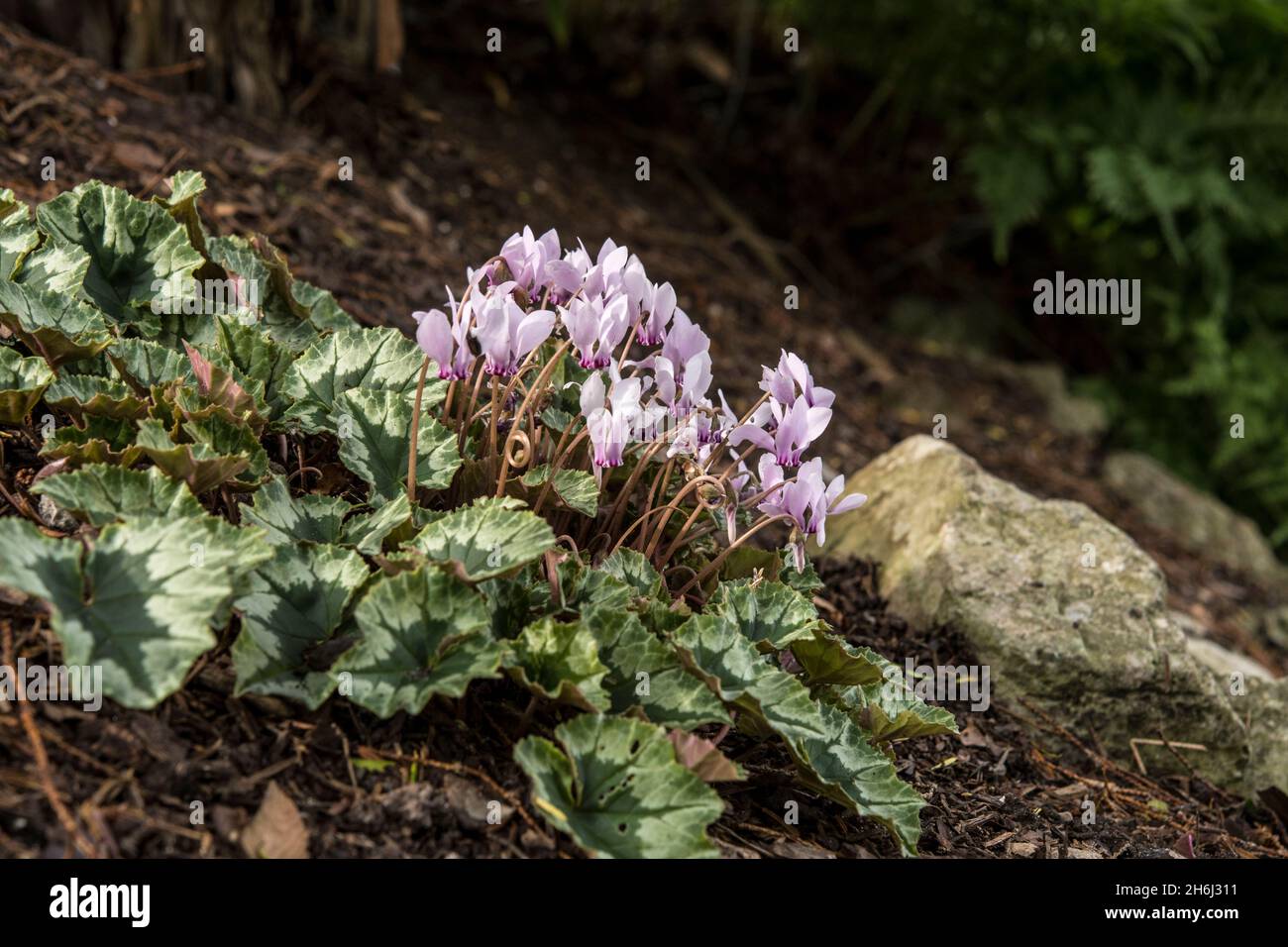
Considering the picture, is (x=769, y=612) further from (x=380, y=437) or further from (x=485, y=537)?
(x=380, y=437)

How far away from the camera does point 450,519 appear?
79.0 inches

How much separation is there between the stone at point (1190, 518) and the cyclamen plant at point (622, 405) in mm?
3085

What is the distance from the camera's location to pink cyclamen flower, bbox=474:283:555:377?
1.93 meters

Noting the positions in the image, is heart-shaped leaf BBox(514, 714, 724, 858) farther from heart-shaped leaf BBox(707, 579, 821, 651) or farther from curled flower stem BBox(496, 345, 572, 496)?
curled flower stem BBox(496, 345, 572, 496)

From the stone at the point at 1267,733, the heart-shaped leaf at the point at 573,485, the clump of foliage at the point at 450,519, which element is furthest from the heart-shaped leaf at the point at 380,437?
the stone at the point at 1267,733

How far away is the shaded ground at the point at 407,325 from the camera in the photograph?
5.70 feet

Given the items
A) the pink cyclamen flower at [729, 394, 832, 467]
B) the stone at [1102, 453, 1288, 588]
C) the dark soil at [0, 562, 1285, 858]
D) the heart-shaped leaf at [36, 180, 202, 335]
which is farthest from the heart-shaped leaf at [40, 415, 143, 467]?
the stone at [1102, 453, 1288, 588]

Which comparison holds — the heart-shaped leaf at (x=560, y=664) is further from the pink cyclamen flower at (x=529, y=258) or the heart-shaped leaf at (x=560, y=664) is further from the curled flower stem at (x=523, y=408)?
the pink cyclamen flower at (x=529, y=258)

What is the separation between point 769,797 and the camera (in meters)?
2.14

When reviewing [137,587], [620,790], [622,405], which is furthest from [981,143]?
[137,587]
